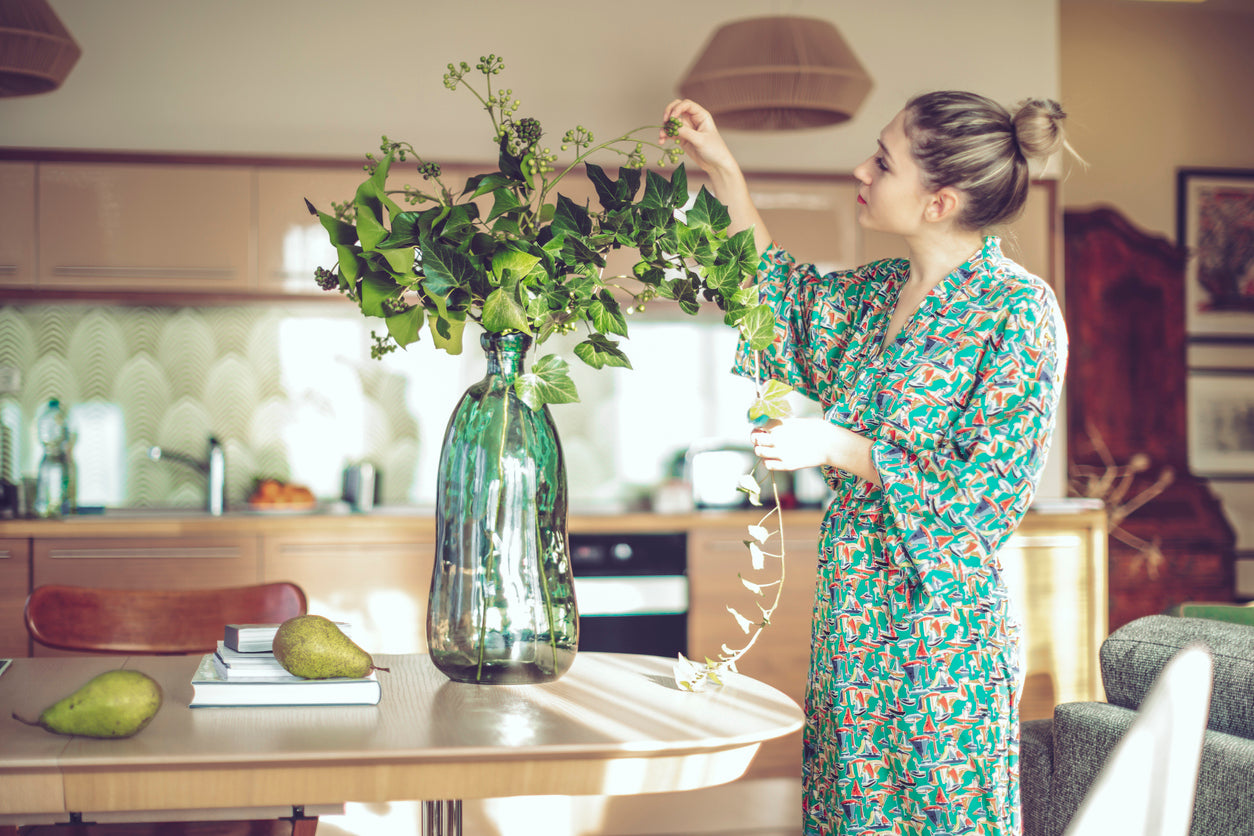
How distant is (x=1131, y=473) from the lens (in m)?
5.03

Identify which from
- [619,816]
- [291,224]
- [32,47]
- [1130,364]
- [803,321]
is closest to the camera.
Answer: [803,321]

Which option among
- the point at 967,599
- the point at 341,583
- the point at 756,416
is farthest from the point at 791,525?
the point at 756,416

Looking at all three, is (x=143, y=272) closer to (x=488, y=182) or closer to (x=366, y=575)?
(x=366, y=575)

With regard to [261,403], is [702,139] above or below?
above

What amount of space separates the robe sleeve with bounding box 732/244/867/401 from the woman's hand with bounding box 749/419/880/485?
311 mm

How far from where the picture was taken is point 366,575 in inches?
143

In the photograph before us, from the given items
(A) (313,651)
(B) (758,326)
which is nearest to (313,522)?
(A) (313,651)

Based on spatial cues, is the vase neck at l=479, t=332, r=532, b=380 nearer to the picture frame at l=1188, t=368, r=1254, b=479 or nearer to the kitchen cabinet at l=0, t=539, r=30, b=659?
the kitchen cabinet at l=0, t=539, r=30, b=659

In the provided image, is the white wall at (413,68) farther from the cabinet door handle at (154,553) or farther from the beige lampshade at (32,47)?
the cabinet door handle at (154,553)

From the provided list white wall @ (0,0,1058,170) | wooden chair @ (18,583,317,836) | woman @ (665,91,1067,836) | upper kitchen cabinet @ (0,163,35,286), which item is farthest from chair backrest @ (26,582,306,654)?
white wall @ (0,0,1058,170)

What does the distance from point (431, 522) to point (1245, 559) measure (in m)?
4.03

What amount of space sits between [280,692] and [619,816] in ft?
7.83

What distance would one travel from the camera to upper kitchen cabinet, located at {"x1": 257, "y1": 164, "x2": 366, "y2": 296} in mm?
3838

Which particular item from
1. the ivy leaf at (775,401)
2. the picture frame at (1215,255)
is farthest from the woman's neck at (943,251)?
the picture frame at (1215,255)
